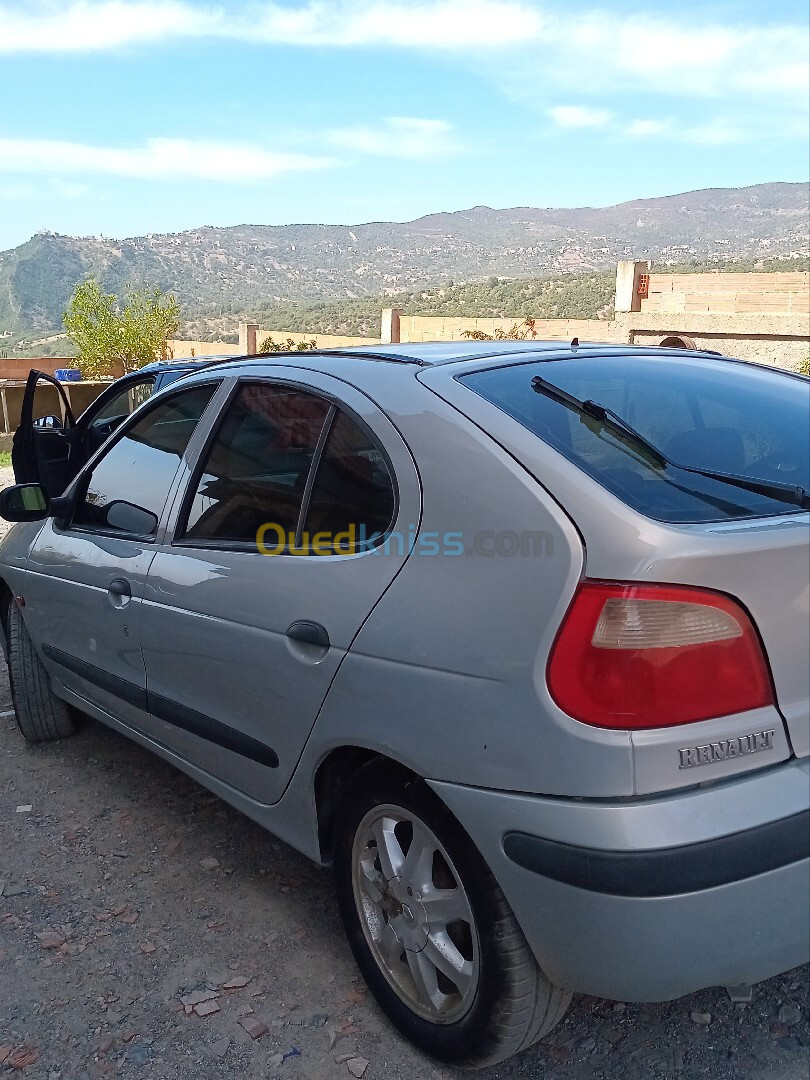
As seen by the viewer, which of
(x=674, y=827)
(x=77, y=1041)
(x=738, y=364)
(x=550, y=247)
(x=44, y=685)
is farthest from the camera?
(x=550, y=247)

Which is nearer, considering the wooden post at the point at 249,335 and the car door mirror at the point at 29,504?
the car door mirror at the point at 29,504

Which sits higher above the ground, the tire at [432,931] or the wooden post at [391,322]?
the wooden post at [391,322]

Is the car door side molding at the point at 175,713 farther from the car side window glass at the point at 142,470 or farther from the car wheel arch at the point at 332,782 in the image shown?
the car side window glass at the point at 142,470

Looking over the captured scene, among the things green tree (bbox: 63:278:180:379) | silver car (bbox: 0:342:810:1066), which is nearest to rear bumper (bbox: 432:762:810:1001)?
silver car (bbox: 0:342:810:1066)

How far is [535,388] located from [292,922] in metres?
1.76

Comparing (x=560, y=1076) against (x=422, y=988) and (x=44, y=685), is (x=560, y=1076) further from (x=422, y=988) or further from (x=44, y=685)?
(x=44, y=685)

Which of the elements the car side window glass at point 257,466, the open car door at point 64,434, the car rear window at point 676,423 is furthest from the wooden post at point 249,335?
the car rear window at point 676,423

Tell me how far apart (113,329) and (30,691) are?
38934 mm

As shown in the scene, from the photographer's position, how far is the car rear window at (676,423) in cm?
199

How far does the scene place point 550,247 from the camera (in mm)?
116750

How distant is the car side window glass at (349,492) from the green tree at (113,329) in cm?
3805

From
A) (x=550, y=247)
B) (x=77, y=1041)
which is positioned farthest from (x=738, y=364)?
(x=550, y=247)

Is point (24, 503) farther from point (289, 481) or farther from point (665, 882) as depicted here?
point (665, 882)

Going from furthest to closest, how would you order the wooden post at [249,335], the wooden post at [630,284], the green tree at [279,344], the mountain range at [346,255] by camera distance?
the mountain range at [346,255] → the wooden post at [249,335] → the green tree at [279,344] → the wooden post at [630,284]
